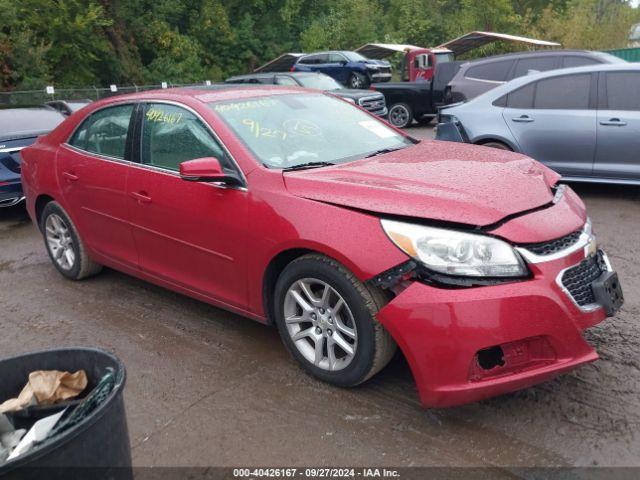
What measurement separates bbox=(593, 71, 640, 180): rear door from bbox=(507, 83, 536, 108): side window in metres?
0.77

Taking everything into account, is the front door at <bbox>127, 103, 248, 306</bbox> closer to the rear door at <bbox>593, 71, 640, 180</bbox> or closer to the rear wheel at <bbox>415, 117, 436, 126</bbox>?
Answer: the rear door at <bbox>593, 71, 640, 180</bbox>

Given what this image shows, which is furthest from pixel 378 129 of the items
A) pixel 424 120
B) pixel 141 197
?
pixel 424 120

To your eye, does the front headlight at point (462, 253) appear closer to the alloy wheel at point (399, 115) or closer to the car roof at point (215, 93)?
the car roof at point (215, 93)

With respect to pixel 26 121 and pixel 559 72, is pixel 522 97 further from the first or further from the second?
pixel 26 121

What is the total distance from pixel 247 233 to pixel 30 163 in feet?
9.85

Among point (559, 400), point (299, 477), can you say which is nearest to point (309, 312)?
point (299, 477)

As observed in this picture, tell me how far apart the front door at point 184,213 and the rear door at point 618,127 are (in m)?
4.85

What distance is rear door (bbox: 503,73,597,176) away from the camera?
6.91 m

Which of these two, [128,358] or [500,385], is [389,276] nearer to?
[500,385]

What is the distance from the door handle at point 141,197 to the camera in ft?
13.6

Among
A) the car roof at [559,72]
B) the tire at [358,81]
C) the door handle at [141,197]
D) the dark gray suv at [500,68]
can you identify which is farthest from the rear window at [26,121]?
the tire at [358,81]

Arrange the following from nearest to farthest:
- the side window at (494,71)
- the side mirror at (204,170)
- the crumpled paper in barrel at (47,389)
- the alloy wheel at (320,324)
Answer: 1. the crumpled paper in barrel at (47,389)
2. the alloy wheel at (320,324)
3. the side mirror at (204,170)
4. the side window at (494,71)

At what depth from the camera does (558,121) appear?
23.1 ft

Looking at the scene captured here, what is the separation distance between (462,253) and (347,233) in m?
0.58
